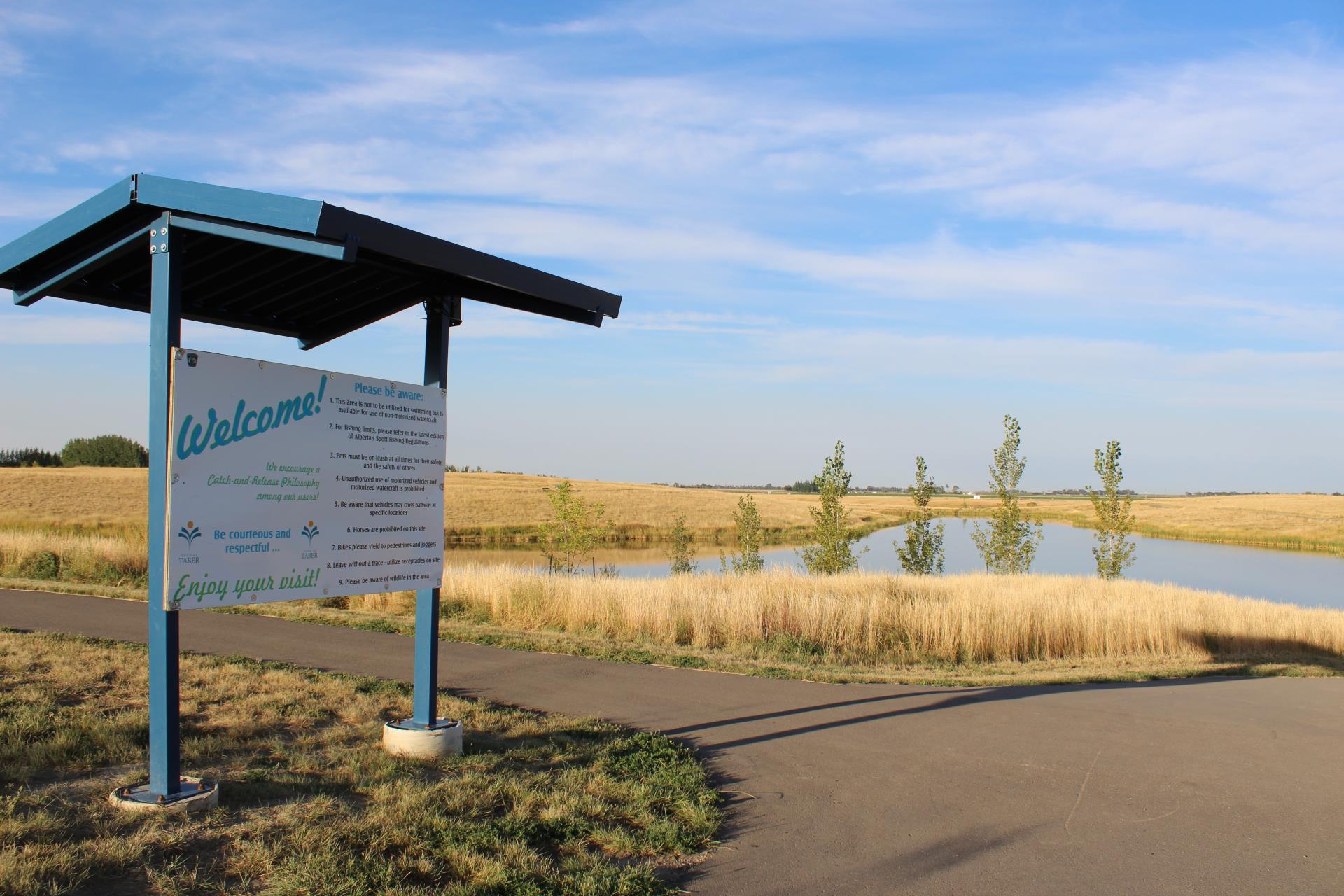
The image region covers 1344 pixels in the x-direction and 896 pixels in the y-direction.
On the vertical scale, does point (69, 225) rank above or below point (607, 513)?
above

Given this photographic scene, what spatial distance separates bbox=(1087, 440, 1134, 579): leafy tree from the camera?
2438 cm

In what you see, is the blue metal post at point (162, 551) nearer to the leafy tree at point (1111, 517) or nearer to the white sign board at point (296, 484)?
the white sign board at point (296, 484)

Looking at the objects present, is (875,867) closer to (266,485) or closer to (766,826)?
(766,826)

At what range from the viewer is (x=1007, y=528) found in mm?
25594

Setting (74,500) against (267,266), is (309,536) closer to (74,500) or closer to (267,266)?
(267,266)

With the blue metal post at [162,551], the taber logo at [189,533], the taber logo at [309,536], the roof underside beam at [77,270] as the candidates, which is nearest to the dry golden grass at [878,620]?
the taber logo at [309,536]

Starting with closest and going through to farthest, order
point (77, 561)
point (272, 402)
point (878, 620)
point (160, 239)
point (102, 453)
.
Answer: point (160, 239) < point (272, 402) < point (878, 620) < point (77, 561) < point (102, 453)

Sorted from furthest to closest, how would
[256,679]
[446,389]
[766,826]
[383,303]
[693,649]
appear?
[693,649] < [256,679] < [383,303] < [446,389] < [766,826]

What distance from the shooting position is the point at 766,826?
518 centimetres

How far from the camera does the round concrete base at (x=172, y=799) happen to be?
4.58 meters

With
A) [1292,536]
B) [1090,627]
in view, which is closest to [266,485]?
[1090,627]

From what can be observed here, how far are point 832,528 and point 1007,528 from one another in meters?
4.92

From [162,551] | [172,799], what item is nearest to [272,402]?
[162,551]

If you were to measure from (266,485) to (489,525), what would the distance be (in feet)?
168
